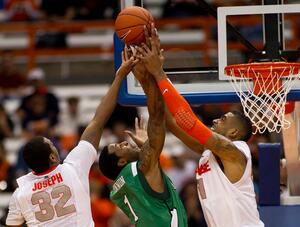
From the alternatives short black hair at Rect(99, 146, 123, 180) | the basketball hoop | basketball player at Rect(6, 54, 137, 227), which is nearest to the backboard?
the basketball hoop

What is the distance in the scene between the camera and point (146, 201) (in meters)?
6.54

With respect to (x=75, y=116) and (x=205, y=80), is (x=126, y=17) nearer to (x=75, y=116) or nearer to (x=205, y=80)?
(x=205, y=80)

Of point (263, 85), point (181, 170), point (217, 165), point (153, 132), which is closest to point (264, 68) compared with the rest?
point (263, 85)

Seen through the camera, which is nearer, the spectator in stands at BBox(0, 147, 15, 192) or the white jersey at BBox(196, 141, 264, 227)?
the white jersey at BBox(196, 141, 264, 227)

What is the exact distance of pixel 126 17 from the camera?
21.0ft

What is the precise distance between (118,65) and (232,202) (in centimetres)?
137

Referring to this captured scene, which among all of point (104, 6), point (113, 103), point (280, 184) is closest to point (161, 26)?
point (104, 6)

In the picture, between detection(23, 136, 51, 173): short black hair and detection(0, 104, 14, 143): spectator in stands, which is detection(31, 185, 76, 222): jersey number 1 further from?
detection(0, 104, 14, 143): spectator in stands

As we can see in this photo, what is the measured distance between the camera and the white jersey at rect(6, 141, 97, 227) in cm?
629

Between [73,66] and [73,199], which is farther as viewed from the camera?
[73,66]

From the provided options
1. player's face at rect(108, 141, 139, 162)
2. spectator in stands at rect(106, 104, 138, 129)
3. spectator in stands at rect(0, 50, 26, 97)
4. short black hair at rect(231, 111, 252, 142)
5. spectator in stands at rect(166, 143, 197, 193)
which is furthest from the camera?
spectator in stands at rect(0, 50, 26, 97)

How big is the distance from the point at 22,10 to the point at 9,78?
5.09 feet

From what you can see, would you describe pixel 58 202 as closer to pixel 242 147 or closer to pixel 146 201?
pixel 146 201

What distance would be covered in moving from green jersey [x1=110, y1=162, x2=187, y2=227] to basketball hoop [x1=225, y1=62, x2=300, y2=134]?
781 mm
